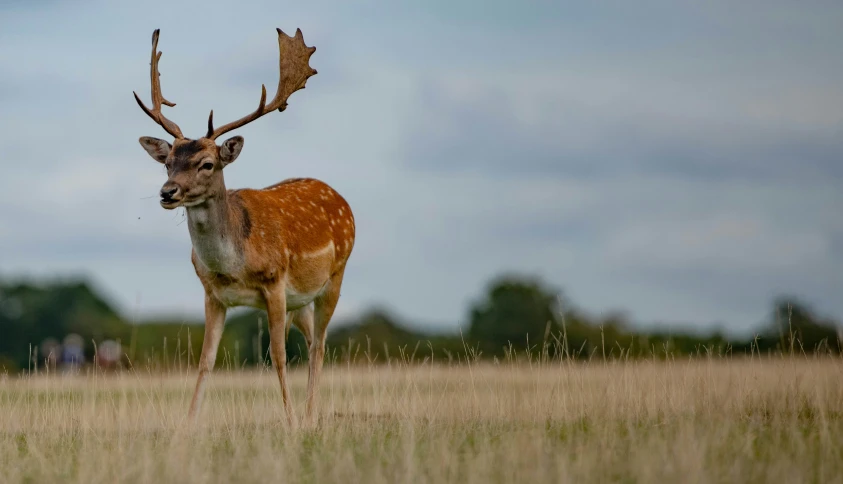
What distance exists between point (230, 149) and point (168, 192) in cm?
81

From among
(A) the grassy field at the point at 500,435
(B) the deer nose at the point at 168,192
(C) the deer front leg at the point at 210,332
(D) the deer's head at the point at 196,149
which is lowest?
(A) the grassy field at the point at 500,435

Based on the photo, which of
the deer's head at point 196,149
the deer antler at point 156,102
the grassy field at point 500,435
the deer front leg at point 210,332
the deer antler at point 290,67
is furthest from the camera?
the deer antler at point 290,67

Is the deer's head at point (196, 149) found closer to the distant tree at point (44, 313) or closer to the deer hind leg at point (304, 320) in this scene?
the deer hind leg at point (304, 320)

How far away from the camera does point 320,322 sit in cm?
1075

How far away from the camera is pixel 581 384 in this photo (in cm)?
964

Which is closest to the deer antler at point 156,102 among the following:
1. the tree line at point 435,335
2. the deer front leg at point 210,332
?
the deer front leg at point 210,332

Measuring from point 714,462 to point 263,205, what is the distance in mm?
4755

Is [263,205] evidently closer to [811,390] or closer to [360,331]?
[811,390]

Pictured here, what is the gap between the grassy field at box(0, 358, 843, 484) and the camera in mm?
6531

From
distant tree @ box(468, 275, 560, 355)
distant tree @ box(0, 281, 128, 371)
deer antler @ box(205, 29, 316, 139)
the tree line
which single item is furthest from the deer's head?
distant tree @ box(0, 281, 128, 371)

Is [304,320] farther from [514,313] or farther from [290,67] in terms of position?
[514,313]

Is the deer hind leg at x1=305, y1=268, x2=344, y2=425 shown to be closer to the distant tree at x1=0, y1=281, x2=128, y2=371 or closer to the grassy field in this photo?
the grassy field

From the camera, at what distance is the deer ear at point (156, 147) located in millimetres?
9281

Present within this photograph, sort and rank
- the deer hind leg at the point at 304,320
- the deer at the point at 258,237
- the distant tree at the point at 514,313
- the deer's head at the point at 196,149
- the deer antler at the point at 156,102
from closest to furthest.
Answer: the deer's head at the point at 196,149
the deer at the point at 258,237
the deer antler at the point at 156,102
the deer hind leg at the point at 304,320
the distant tree at the point at 514,313
